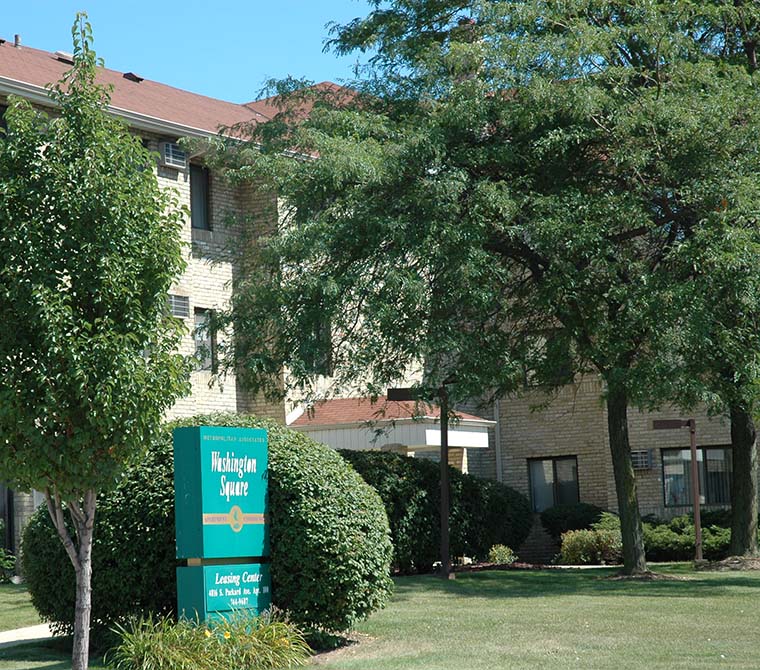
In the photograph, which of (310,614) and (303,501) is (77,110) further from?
(310,614)

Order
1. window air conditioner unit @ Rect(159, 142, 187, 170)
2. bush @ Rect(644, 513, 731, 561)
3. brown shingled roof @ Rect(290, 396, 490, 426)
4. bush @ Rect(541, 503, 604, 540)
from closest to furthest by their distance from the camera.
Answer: bush @ Rect(644, 513, 731, 561)
window air conditioner unit @ Rect(159, 142, 187, 170)
brown shingled roof @ Rect(290, 396, 490, 426)
bush @ Rect(541, 503, 604, 540)

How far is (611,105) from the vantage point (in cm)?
1934

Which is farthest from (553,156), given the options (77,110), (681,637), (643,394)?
(77,110)

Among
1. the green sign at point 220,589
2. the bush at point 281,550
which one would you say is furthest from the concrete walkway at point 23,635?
the green sign at point 220,589

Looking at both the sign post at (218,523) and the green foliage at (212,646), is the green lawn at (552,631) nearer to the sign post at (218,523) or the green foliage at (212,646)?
the green foliage at (212,646)

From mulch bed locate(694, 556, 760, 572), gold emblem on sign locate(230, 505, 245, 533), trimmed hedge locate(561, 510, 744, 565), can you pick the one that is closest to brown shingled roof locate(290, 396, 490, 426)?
trimmed hedge locate(561, 510, 744, 565)

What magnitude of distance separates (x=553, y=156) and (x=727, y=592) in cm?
756

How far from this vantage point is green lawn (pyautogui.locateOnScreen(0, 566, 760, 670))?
11992mm

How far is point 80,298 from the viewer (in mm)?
10188

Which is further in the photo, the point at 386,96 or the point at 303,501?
the point at 386,96

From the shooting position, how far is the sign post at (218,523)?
12242mm

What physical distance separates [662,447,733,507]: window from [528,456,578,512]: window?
253cm

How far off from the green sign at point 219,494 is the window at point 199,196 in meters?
16.5

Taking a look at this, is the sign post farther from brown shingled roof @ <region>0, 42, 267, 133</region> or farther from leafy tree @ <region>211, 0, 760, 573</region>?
brown shingled roof @ <region>0, 42, 267, 133</region>
